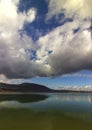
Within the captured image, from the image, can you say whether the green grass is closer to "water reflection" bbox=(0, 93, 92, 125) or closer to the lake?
the lake

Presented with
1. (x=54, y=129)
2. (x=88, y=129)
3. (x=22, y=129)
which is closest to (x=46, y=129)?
(x=54, y=129)

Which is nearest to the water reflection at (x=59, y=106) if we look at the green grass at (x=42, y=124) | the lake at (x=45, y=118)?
the lake at (x=45, y=118)

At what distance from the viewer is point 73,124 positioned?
35.8 m

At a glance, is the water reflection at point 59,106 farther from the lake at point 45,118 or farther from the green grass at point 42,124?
the green grass at point 42,124

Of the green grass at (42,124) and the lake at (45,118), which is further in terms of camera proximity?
the lake at (45,118)

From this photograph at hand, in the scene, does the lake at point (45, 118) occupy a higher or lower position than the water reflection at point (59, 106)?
lower

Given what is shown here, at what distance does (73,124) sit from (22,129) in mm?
8745

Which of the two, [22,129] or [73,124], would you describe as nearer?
[22,129]

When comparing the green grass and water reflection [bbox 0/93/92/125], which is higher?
water reflection [bbox 0/93/92/125]

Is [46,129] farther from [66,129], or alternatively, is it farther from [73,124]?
[73,124]

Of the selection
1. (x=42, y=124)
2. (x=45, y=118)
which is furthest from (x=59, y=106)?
(x=42, y=124)

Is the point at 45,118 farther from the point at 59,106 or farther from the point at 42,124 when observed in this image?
the point at 59,106

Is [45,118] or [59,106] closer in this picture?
[45,118]

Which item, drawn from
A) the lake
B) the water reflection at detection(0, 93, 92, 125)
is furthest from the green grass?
the water reflection at detection(0, 93, 92, 125)
